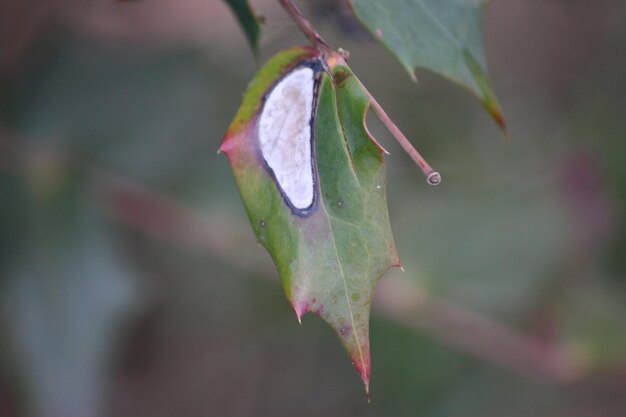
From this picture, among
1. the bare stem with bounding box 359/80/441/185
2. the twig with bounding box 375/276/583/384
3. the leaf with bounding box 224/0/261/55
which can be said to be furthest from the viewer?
the twig with bounding box 375/276/583/384

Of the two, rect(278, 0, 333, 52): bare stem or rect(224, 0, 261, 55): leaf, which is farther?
rect(224, 0, 261, 55): leaf

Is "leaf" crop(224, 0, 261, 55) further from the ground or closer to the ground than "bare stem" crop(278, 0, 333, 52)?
closer to the ground

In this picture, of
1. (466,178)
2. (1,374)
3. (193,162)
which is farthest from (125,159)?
(466,178)

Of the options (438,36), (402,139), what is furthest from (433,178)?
(438,36)

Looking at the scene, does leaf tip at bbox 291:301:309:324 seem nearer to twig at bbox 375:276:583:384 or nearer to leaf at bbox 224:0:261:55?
leaf at bbox 224:0:261:55

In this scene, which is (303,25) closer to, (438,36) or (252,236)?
(438,36)

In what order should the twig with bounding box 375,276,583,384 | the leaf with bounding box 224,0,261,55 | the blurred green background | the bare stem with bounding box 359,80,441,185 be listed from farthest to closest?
the twig with bounding box 375,276,583,384 → the blurred green background → the leaf with bounding box 224,0,261,55 → the bare stem with bounding box 359,80,441,185

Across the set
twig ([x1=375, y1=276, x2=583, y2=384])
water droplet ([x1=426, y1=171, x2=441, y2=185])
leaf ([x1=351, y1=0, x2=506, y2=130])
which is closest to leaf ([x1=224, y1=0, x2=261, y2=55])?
leaf ([x1=351, y1=0, x2=506, y2=130])
